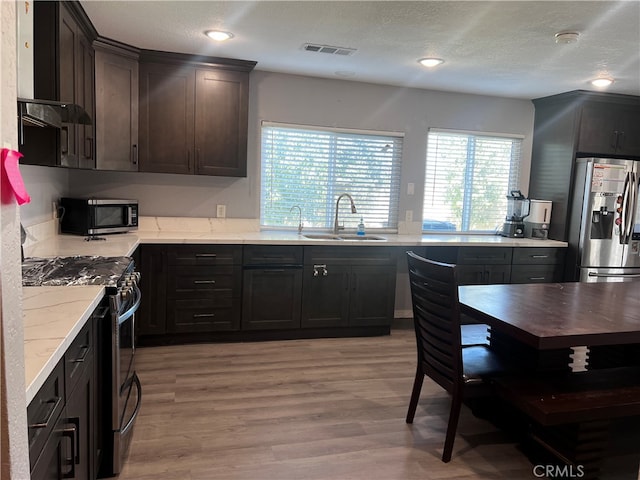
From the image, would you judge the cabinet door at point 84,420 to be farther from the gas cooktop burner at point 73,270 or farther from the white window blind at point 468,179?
the white window blind at point 468,179

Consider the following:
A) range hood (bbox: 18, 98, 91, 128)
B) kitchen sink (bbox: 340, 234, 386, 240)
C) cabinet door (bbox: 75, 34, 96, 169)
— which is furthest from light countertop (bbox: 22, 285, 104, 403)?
kitchen sink (bbox: 340, 234, 386, 240)

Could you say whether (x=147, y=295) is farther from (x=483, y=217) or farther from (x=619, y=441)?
(x=483, y=217)

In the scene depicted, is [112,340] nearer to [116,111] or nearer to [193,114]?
[116,111]

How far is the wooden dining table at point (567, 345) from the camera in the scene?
→ 202 cm

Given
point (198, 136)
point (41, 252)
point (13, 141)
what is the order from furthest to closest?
1. point (198, 136)
2. point (41, 252)
3. point (13, 141)

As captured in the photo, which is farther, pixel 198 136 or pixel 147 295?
pixel 198 136

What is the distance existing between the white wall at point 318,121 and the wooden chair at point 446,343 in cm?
221

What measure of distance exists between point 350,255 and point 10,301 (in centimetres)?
335

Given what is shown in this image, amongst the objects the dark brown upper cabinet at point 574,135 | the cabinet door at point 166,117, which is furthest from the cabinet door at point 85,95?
the dark brown upper cabinet at point 574,135

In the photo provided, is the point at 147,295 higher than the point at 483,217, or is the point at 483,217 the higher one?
the point at 483,217

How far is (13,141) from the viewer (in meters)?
0.72

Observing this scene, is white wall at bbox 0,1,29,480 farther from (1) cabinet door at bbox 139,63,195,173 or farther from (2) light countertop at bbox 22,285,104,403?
(1) cabinet door at bbox 139,63,195,173

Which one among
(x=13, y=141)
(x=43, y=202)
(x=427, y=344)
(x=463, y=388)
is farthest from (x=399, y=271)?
(x=13, y=141)

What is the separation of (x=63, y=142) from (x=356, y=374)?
2.33 m
